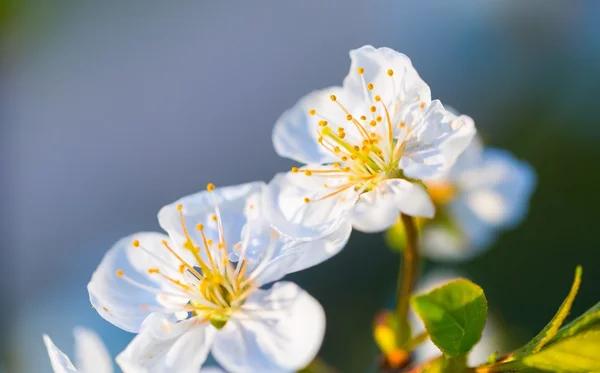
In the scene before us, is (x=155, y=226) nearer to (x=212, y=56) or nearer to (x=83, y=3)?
(x=212, y=56)

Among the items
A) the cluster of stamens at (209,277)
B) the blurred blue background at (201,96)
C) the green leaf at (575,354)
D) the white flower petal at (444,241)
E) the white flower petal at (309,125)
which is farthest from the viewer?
the blurred blue background at (201,96)

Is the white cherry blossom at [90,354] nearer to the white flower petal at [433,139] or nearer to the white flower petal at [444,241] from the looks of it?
the white flower petal at [433,139]

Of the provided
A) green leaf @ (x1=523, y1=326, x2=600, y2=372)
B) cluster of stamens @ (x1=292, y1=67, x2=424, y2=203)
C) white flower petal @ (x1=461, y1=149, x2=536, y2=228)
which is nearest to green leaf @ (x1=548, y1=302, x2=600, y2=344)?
green leaf @ (x1=523, y1=326, x2=600, y2=372)

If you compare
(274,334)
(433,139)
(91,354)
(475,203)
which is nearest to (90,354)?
(91,354)

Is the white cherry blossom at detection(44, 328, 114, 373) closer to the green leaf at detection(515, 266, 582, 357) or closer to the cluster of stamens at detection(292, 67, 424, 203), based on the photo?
the cluster of stamens at detection(292, 67, 424, 203)

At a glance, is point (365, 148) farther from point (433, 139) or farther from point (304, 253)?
point (304, 253)

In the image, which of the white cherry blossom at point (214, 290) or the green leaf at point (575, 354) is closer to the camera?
the green leaf at point (575, 354)

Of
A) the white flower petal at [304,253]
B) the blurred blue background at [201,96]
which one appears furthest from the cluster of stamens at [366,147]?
the blurred blue background at [201,96]
